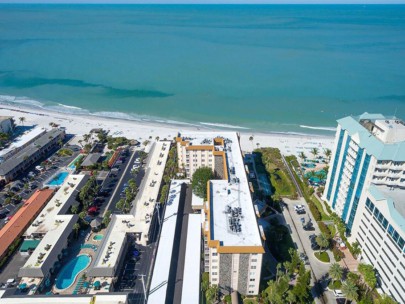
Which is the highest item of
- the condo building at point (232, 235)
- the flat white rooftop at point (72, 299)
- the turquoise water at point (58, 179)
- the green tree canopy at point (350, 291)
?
the turquoise water at point (58, 179)

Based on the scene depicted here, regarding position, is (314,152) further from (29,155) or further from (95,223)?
(29,155)

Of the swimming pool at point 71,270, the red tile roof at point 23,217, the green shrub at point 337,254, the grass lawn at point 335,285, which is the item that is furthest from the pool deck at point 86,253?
the green shrub at point 337,254

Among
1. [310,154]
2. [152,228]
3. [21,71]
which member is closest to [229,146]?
[152,228]

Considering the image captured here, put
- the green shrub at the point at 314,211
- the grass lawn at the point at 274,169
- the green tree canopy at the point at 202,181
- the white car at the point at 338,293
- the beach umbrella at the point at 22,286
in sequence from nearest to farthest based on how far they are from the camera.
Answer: the white car at the point at 338,293
the beach umbrella at the point at 22,286
the green shrub at the point at 314,211
the green tree canopy at the point at 202,181
the grass lawn at the point at 274,169

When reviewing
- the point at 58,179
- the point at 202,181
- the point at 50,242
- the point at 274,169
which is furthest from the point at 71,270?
the point at 274,169

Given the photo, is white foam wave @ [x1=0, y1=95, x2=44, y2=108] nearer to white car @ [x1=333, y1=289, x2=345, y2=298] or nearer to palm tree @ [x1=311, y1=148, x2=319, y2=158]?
palm tree @ [x1=311, y1=148, x2=319, y2=158]

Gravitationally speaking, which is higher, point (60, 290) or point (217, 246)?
point (217, 246)

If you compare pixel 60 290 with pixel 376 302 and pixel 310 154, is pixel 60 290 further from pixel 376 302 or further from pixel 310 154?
pixel 310 154

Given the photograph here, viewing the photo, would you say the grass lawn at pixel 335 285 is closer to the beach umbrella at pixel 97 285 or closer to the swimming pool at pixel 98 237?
the beach umbrella at pixel 97 285
